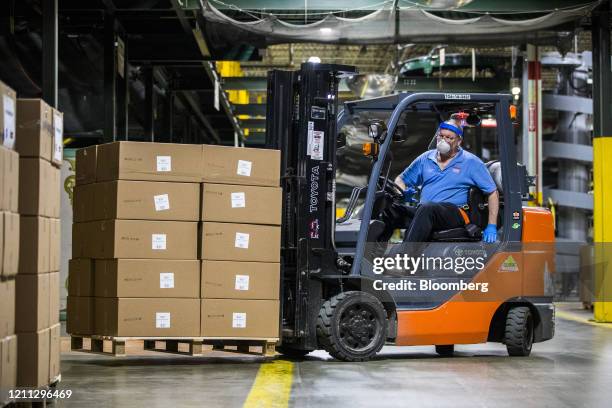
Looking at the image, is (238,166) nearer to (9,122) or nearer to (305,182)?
(305,182)

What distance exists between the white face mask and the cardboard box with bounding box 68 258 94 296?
307cm

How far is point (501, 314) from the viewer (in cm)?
912

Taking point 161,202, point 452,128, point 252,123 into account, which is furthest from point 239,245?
point 252,123

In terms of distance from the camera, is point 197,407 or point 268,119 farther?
point 268,119

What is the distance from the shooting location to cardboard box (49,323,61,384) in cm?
589

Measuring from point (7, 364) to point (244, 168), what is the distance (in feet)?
11.0

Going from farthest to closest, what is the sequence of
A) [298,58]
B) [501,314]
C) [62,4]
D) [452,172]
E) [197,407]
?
[298,58] < [62,4] < [501,314] < [452,172] < [197,407]

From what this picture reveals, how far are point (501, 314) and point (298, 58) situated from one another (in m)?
15.0

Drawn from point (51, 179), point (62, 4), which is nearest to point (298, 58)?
point (62, 4)

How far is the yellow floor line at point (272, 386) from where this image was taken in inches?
236

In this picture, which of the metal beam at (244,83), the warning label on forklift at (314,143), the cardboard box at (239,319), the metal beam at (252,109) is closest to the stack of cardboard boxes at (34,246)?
the cardboard box at (239,319)

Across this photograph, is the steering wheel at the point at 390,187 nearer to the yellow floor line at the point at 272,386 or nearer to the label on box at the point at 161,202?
the yellow floor line at the point at 272,386

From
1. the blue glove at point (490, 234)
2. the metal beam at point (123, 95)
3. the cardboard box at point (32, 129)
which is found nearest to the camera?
the cardboard box at point (32, 129)

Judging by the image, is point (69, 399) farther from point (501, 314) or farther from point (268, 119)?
point (501, 314)
